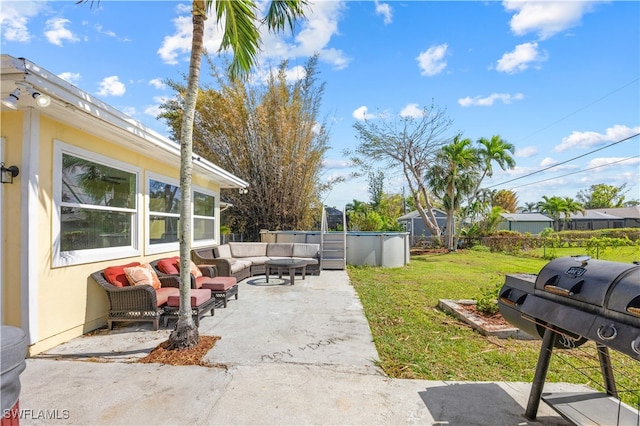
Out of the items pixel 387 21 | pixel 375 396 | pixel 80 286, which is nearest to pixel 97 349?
pixel 80 286

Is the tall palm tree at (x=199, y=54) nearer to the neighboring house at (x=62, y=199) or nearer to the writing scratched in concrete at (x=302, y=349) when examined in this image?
the writing scratched in concrete at (x=302, y=349)

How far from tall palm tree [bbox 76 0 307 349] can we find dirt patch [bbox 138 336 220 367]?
0.26ft

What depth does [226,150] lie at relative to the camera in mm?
11023

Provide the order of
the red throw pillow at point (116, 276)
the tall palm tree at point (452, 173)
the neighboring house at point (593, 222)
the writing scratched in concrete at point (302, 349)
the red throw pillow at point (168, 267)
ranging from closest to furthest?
the writing scratched in concrete at point (302, 349), the red throw pillow at point (116, 276), the red throw pillow at point (168, 267), the tall palm tree at point (452, 173), the neighboring house at point (593, 222)

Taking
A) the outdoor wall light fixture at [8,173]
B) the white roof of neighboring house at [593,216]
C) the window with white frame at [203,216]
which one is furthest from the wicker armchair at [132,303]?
the white roof of neighboring house at [593,216]

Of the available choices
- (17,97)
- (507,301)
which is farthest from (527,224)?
(17,97)

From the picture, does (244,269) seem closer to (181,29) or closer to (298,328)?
(298,328)

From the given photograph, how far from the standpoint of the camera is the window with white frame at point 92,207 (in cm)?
393

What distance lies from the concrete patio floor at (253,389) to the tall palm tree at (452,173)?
47.0 ft

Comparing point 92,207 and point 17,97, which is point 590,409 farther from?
point 92,207

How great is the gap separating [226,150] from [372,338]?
28.6 ft

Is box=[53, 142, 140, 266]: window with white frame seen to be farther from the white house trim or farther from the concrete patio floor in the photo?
→ the concrete patio floor

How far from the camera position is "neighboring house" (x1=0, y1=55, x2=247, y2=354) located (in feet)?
11.2

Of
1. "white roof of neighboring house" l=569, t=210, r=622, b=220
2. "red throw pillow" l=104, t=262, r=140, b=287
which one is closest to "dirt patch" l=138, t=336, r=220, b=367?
"red throw pillow" l=104, t=262, r=140, b=287
